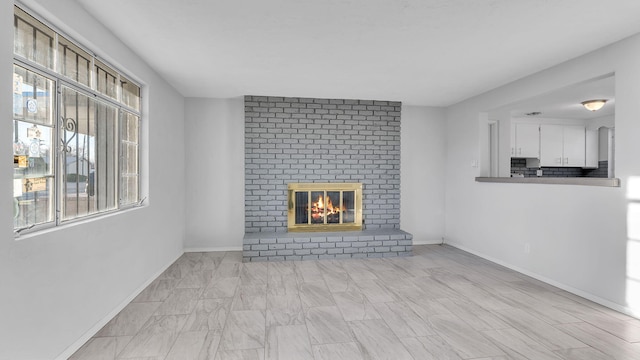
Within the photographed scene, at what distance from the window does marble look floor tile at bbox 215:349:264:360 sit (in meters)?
1.42

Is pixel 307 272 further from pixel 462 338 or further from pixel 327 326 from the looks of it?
pixel 462 338

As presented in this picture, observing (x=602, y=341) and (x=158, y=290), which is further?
(x=158, y=290)

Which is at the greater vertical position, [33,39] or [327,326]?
[33,39]

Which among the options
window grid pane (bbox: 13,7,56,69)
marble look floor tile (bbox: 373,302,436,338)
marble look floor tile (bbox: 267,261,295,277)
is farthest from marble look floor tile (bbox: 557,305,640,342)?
window grid pane (bbox: 13,7,56,69)

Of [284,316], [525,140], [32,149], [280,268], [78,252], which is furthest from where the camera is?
[525,140]

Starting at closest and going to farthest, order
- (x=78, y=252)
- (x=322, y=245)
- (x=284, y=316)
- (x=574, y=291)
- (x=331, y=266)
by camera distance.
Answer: (x=78, y=252), (x=284, y=316), (x=574, y=291), (x=331, y=266), (x=322, y=245)

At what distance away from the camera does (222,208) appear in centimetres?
505

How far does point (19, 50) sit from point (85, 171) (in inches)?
38.3

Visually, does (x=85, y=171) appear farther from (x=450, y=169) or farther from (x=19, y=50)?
(x=450, y=169)

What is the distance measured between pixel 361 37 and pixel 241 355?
2.65 metres

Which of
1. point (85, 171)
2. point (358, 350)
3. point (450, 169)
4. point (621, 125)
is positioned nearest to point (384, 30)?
point (621, 125)

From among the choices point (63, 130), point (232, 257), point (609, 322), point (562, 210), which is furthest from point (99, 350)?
point (562, 210)

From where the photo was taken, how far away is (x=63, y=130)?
2221mm

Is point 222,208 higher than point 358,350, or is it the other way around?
point 222,208
